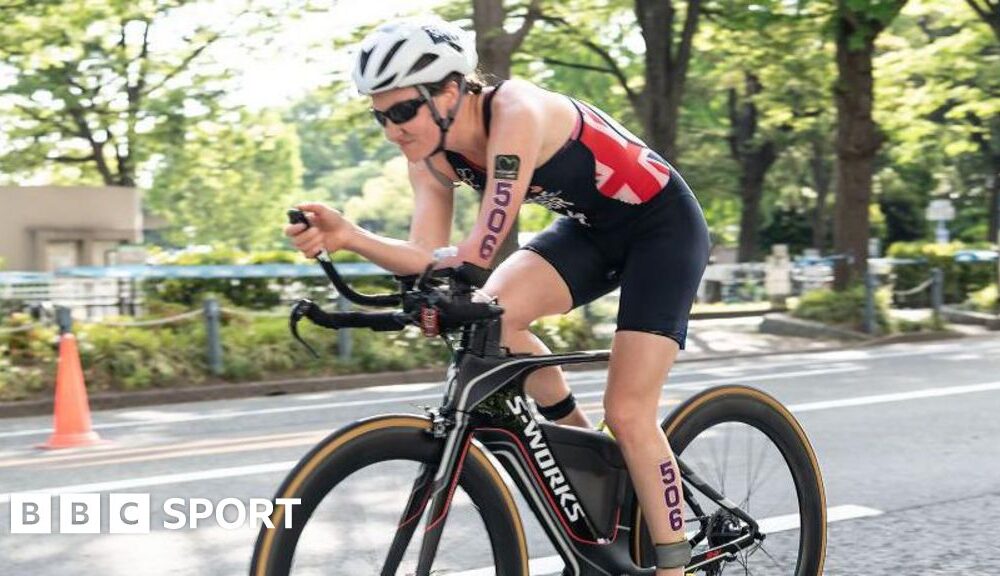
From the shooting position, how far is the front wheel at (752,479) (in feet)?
13.5

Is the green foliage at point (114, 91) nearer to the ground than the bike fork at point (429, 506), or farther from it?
farther from it

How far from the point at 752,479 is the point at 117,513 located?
3.41 metres

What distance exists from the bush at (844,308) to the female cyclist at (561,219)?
681 inches

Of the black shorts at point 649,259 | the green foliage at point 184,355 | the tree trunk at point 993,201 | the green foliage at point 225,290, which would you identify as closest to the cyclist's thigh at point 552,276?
the black shorts at point 649,259

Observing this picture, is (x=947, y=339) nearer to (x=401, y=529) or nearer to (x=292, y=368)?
(x=292, y=368)

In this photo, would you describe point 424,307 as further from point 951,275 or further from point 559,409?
point 951,275

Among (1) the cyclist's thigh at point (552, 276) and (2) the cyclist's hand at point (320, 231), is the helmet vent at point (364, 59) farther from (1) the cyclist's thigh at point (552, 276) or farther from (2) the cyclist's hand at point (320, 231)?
(1) the cyclist's thigh at point (552, 276)

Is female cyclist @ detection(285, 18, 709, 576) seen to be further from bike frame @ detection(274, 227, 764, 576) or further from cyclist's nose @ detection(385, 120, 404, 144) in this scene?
bike frame @ detection(274, 227, 764, 576)

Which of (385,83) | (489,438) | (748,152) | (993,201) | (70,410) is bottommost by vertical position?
(70,410)

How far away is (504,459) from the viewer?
11.7 ft

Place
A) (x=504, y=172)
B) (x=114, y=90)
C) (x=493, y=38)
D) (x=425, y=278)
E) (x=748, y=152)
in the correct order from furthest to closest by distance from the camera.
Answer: (x=748, y=152) → (x=114, y=90) → (x=493, y=38) → (x=504, y=172) → (x=425, y=278)

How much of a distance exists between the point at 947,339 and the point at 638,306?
17.8m

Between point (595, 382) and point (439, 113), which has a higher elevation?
point (439, 113)

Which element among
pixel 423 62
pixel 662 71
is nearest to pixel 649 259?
pixel 423 62
